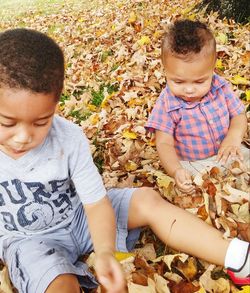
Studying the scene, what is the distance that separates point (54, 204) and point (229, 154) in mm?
1180

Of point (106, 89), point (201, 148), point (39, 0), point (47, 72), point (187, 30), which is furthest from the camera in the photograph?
point (39, 0)

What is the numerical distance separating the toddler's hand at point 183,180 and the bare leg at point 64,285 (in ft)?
3.01

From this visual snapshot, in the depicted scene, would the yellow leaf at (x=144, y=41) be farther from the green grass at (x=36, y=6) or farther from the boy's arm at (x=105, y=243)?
the green grass at (x=36, y=6)

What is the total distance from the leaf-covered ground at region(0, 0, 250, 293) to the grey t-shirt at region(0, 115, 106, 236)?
35 centimetres

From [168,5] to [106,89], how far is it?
11.0 ft

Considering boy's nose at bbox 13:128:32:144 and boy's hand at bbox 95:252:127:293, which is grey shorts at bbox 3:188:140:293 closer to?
boy's hand at bbox 95:252:127:293

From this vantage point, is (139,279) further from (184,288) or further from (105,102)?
(105,102)

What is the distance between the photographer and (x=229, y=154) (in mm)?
2811

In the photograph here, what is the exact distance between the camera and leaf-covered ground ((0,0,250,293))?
2.23 m

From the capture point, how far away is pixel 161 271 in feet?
7.42

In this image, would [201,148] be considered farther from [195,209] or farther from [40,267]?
[40,267]

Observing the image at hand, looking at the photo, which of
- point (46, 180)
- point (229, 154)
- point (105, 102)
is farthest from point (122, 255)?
point (105, 102)

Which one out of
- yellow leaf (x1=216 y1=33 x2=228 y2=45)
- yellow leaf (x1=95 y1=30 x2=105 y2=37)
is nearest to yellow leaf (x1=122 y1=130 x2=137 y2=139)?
yellow leaf (x1=216 y1=33 x2=228 y2=45)

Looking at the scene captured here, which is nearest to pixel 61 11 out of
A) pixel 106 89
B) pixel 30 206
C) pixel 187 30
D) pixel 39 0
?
pixel 39 0
